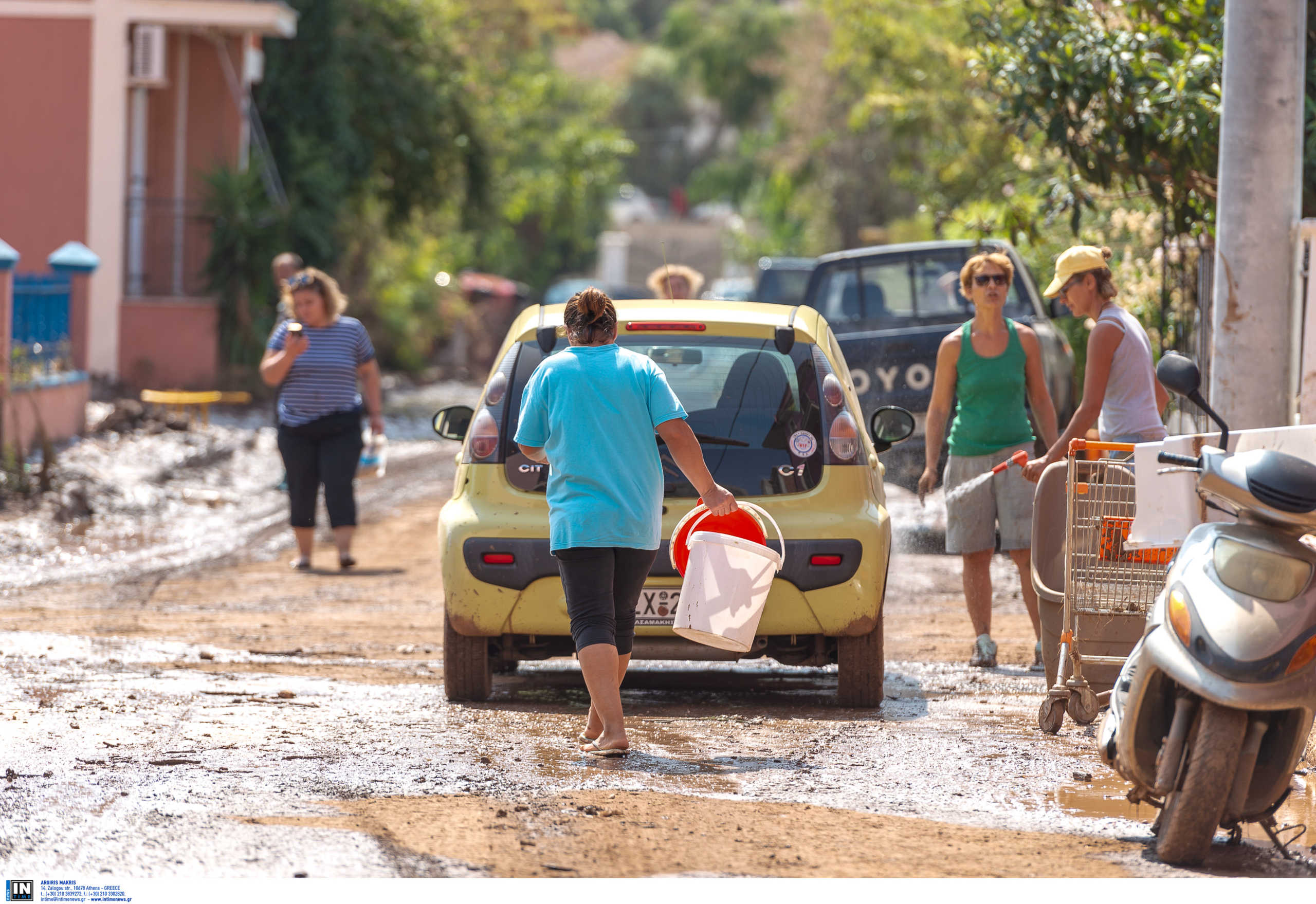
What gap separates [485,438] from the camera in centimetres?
664

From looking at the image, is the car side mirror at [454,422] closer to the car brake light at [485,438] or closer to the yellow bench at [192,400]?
the car brake light at [485,438]

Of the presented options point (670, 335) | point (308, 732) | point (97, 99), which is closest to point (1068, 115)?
point (670, 335)

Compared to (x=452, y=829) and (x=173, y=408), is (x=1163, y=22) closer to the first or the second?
(x=452, y=829)

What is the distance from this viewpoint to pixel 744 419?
6629 mm

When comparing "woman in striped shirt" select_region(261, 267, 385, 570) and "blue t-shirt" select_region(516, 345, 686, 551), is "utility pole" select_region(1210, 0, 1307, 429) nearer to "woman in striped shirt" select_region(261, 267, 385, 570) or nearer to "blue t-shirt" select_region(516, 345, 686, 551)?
"blue t-shirt" select_region(516, 345, 686, 551)

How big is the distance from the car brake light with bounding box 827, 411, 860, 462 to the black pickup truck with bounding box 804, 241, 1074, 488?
12.5 ft

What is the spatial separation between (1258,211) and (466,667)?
385 cm

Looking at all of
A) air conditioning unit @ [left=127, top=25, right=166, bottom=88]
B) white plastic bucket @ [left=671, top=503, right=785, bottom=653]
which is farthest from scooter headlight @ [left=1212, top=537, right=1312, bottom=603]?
air conditioning unit @ [left=127, top=25, right=166, bottom=88]

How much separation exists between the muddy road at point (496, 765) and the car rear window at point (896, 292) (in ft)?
10.4

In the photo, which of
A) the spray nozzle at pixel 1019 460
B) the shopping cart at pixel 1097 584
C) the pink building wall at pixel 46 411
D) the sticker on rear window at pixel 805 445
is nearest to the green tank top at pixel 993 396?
the spray nozzle at pixel 1019 460

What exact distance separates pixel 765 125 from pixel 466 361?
34416 mm

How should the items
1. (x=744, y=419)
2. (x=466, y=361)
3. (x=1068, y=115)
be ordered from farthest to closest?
(x=466, y=361)
(x=1068, y=115)
(x=744, y=419)

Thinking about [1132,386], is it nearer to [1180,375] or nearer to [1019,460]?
[1019,460]

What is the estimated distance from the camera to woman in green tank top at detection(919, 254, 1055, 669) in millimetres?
7707
